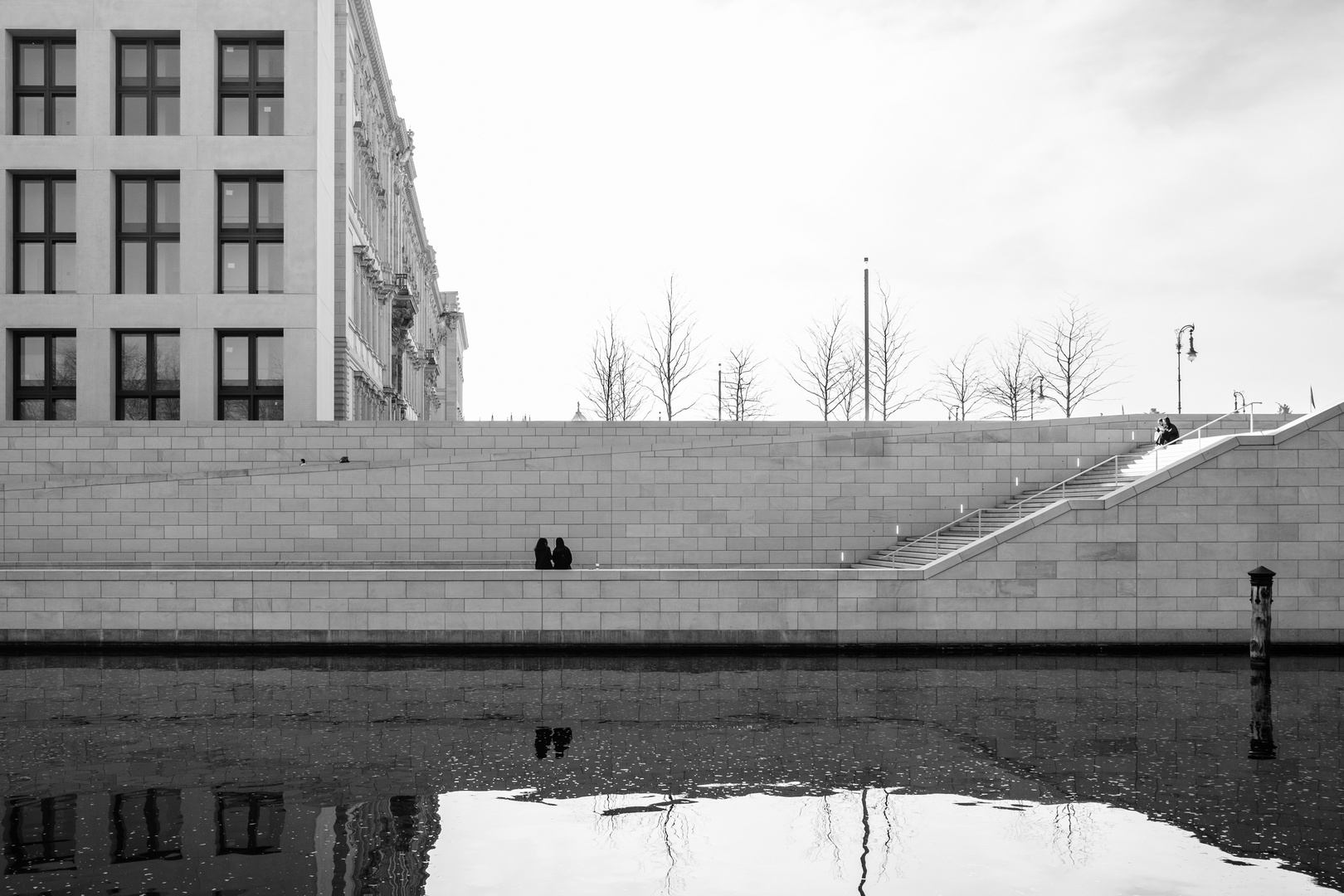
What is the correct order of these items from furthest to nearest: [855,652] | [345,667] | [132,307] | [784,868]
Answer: [132,307]
[855,652]
[345,667]
[784,868]

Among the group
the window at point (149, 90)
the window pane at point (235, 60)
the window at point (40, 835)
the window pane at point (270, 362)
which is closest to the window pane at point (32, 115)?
the window at point (149, 90)

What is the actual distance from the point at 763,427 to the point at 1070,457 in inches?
287

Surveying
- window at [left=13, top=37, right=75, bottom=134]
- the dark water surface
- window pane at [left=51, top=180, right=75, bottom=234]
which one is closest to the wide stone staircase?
the dark water surface

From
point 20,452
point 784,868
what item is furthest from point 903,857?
point 20,452

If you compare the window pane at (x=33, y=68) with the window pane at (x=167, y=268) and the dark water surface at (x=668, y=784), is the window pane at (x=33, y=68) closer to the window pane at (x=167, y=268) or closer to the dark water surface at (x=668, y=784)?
the window pane at (x=167, y=268)

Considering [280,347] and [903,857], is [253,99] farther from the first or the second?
[903,857]

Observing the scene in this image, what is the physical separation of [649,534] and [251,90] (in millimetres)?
17717

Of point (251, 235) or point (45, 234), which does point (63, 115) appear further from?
point (251, 235)

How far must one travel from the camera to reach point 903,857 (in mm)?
8164

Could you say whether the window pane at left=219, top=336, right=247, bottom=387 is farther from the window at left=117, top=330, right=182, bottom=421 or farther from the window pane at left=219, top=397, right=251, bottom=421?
the window at left=117, top=330, right=182, bottom=421

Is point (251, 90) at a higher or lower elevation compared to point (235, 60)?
lower

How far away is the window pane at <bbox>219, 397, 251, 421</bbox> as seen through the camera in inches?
1341

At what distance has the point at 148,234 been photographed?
3397cm

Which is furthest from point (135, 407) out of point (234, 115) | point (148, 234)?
point (234, 115)
